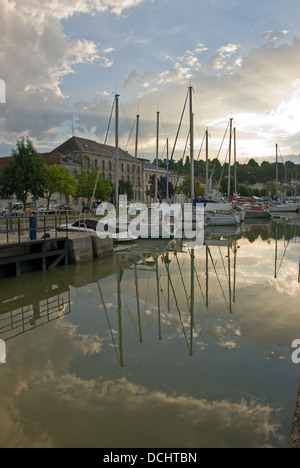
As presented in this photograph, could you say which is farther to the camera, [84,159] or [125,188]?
[84,159]

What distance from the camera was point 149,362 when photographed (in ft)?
21.2

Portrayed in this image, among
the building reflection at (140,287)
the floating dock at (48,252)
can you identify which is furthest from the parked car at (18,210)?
the building reflection at (140,287)

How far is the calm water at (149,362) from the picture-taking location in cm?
460

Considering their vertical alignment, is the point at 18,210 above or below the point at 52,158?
below

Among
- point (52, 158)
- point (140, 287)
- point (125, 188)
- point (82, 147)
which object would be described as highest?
point (82, 147)

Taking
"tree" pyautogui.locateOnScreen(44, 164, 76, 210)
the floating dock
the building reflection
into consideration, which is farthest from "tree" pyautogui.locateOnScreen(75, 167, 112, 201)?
the floating dock

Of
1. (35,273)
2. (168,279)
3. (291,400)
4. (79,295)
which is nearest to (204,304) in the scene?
(168,279)

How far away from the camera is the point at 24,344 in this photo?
7484 millimetres

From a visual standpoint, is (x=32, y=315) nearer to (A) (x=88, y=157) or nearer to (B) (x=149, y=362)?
(B) (x=149, y=362)

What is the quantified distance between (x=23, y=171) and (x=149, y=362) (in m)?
29.5

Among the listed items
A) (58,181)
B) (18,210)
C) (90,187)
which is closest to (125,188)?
(90,187)

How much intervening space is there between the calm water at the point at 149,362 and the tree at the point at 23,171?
21036 mm

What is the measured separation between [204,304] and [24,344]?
Answer: 4997 millimetres

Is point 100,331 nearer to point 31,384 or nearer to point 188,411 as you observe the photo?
point 31,384
